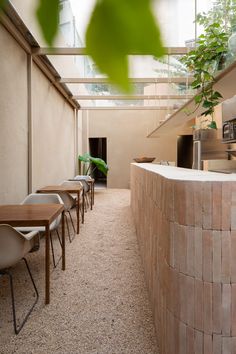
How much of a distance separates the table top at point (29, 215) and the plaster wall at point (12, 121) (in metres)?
0.90

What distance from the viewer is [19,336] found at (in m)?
1.90

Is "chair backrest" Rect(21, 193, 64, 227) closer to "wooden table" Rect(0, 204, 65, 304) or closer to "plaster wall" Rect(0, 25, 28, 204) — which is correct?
"plaster wall" Rect(0, 25, 28, 204)

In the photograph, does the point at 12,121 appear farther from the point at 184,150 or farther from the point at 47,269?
the point at 184,150

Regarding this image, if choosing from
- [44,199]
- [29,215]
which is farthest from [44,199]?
[29,215]

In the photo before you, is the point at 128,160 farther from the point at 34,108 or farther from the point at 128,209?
the point at 34,108

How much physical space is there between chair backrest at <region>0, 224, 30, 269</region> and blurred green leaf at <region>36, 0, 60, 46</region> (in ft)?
6.21

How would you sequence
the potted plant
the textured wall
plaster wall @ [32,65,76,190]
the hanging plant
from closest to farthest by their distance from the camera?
the textured wall
the hanging plant
plaster wall @ [32,65,76,190]
the potted plant

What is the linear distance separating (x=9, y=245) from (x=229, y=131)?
3.20 m

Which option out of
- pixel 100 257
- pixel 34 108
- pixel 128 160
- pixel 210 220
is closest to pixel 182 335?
pixel 210 220

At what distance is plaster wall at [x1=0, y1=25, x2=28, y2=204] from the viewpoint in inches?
136

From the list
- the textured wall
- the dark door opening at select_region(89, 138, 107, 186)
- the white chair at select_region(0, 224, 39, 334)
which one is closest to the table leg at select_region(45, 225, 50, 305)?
the white chair at select_region(0, 224, 39, 334)

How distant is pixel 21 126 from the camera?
13.5 ft

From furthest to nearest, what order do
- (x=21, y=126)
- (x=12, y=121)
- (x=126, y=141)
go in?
(x=126, y=141), (x=21, y=126), (x=12, y=121)

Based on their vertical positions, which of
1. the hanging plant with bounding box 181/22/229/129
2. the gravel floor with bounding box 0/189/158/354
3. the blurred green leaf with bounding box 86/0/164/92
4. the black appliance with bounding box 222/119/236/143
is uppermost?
the hanging plant with bounding box 181/22/229/129
